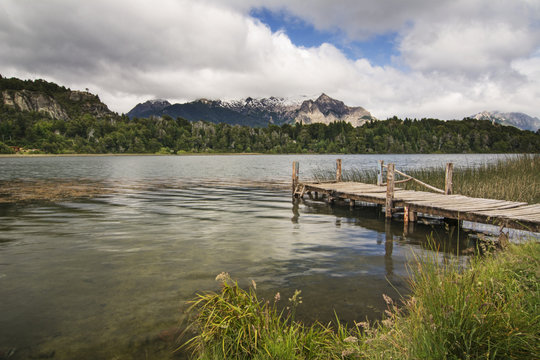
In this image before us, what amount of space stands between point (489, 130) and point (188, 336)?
712 ft

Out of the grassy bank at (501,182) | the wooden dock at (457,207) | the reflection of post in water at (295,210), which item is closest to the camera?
the wooden dock at (457,207)

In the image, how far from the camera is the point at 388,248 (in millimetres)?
11461

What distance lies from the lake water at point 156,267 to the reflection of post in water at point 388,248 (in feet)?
0.12

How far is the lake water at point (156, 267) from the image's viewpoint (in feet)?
19.3

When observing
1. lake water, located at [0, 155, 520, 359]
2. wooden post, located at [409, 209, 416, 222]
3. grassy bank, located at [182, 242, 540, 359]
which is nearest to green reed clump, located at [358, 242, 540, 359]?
grassy bank, located at [182, 242, 540, 359]

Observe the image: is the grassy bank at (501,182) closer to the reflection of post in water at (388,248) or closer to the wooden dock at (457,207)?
the wooden dock at (457,207)

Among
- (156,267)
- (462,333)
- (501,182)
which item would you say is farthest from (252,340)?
(501,182)

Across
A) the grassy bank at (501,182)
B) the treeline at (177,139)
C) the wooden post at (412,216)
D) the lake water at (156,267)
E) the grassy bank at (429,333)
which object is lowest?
the lake water at (156,267)

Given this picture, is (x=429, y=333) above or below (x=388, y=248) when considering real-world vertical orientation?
above

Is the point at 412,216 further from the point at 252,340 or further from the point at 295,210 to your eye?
the point at 252,340

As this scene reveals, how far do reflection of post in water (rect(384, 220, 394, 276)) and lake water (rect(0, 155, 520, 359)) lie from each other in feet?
0.12

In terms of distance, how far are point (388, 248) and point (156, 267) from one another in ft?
25.1

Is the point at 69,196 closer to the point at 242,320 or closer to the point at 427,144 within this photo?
the point at 242,320

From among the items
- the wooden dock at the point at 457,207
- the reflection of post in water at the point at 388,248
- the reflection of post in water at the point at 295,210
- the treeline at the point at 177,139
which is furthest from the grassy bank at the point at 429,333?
the treeline at the point at 177,139
